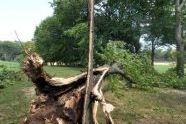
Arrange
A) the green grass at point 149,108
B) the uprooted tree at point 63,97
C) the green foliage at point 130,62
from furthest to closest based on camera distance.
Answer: the green grass at point 149,108 < the green foliage at point 130,62 < the uprooted tree at point 63,97

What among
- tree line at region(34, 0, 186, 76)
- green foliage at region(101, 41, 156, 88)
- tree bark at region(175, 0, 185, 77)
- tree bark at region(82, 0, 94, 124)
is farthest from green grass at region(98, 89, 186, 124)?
tree line at region(34, 0, 186, 76)

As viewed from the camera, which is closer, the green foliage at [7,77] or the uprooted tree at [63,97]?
the uprooted tree at [63,97]

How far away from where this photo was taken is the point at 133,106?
16234 mm

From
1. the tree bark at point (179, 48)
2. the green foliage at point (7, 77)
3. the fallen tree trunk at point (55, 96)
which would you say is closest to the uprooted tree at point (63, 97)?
the fallen tree trunk at point (55, 96)

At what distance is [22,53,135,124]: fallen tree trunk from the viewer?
4.84 m

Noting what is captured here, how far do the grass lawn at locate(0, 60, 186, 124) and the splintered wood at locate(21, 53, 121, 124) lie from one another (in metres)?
5.63

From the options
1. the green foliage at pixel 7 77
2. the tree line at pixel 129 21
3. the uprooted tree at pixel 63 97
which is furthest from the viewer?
the tree line at pixel 129 21

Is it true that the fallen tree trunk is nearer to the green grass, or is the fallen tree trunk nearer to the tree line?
the green grass

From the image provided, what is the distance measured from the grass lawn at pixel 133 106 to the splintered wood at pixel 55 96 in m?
5.63

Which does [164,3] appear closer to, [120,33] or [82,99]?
[120,33]

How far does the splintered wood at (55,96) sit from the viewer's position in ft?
15.9

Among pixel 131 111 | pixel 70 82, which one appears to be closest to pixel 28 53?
pixel 70 82

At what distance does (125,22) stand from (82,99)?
3095 centimetres

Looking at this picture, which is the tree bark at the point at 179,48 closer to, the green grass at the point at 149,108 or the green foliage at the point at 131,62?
the green grass at the point at 149,108
